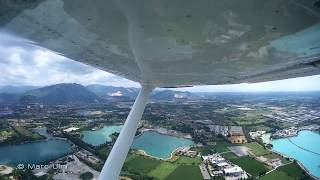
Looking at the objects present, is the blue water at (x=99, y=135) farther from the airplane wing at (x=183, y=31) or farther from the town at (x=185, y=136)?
the airplane wing at (x=183, y=31)

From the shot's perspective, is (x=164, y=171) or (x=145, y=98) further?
(x=164, y=171)

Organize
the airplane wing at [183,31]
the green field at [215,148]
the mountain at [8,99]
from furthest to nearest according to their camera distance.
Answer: the mountain at [8,99], the green field at [215,148], the airplane wing at [183,31]

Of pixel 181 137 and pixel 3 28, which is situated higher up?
pixel 3 28

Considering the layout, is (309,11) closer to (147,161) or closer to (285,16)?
(285,16)


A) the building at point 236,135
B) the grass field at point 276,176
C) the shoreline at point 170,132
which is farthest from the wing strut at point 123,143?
the shoreline at point 170,132

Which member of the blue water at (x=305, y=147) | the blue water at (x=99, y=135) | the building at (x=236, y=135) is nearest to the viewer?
the blue water at (x=99, y=135)

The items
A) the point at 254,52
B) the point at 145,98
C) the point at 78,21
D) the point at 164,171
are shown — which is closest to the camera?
the point at 78,21

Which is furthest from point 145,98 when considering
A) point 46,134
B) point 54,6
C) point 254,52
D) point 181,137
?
point 181,137
